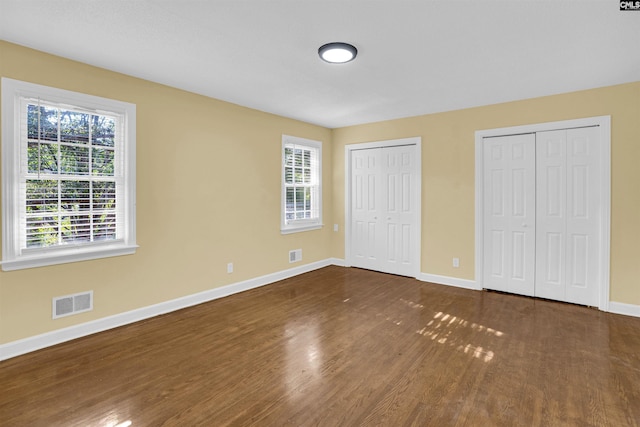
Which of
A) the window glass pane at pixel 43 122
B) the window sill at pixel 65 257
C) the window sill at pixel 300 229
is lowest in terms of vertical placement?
the window sill at pixel 65 257

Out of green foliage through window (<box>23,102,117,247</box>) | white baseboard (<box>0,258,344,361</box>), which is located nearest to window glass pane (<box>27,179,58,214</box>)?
green foliage through window (<box>23,102,117,247</box>)

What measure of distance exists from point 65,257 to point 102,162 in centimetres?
95

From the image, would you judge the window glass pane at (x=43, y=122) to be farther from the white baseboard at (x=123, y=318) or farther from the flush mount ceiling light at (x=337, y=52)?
the flush mount ceiling light at (x=337, y=52)

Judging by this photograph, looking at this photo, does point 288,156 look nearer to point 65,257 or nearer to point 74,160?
point 74,160

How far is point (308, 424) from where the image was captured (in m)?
1.91

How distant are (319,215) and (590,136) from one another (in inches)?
153

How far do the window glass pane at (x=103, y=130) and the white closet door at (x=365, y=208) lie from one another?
12.1 ft

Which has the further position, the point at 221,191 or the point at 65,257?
the point at 221,191

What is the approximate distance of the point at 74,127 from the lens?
301 cm

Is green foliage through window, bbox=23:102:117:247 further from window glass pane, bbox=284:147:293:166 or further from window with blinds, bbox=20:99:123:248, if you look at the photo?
window glass pane, bbox=284:147:293:166

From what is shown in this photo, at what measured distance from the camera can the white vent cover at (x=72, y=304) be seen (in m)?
2.91

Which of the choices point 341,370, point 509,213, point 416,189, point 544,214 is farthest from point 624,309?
point 341,370

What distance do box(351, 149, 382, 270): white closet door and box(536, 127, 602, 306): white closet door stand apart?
230 cm

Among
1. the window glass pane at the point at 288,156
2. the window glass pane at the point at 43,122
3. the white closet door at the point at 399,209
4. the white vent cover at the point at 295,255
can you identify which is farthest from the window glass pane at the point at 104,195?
the white closet door at the point at 399,209
